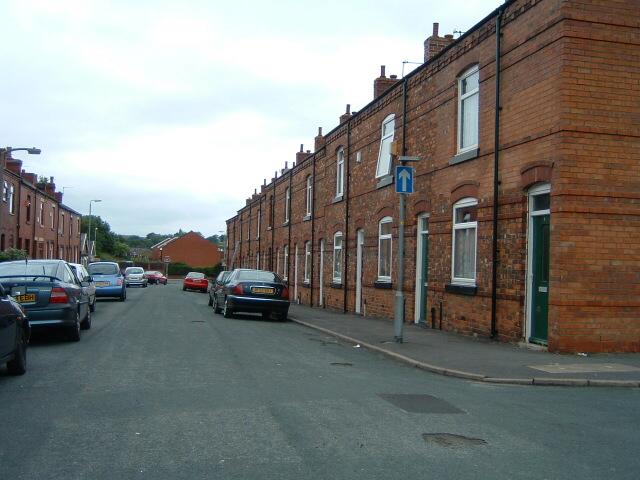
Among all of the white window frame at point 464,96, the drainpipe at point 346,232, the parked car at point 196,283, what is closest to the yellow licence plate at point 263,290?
the drainpipe at point 346,232

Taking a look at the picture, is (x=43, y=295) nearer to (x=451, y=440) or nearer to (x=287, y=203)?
(x=451, y=440)

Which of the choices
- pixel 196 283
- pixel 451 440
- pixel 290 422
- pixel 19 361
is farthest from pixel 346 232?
Answer: pixel 196 283

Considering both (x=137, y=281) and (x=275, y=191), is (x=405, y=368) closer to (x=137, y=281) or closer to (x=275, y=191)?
(x=275, y=191)

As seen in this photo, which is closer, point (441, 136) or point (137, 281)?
point (441, 136)

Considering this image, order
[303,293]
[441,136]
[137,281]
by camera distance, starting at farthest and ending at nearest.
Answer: [137,281], [303,293], [441,136]

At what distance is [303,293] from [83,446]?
2542cm

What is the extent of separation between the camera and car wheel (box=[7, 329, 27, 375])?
8688 millimetres

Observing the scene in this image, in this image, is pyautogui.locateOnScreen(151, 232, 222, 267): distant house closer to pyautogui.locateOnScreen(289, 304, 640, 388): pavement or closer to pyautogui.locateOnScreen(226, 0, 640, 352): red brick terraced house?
pyautogui.locateOnScreen(226, 0, 640, 352): red brick terraced house

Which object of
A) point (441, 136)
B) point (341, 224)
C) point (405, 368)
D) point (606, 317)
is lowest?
point (405, 368)

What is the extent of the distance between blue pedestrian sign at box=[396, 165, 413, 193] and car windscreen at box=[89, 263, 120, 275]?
1905 cm

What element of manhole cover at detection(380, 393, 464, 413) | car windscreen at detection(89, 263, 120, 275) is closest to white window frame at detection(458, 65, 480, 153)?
manhole cover at detection(380, 393, 464, 413)

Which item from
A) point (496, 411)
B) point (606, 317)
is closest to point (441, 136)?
point (606, 317)

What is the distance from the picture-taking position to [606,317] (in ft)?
37.9

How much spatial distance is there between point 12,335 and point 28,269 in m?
4.35
